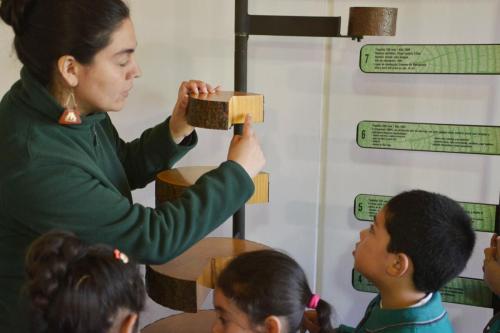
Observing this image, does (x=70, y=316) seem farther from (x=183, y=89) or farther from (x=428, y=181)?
(x=428, y=181)

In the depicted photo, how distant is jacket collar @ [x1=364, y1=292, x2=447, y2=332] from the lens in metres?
0.98

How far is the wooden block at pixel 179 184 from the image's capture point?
1117mm

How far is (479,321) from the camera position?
1.55 meters

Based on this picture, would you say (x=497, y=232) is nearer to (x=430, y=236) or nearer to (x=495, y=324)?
(x=495, y=324)

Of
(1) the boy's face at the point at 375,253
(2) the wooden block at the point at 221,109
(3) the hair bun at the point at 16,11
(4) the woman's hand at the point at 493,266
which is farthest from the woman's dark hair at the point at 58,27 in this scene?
(4) the woman's hand at the point at 493,266

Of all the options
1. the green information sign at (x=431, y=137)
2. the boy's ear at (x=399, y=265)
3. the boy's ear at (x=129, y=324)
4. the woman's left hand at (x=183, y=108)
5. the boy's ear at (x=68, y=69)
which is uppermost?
the boy's ear at (x=68, y=69)

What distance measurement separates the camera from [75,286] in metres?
0.77

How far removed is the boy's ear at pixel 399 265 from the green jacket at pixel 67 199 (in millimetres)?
310

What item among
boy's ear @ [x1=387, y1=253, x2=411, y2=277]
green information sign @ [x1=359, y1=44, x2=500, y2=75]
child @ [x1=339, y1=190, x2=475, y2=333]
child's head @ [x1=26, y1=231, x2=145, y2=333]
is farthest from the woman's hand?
child's head @ [x1=26, y1=231, x2=145, y2=333]

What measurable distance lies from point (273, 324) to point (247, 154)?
0.98ft

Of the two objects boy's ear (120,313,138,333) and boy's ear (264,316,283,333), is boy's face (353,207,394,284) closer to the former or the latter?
boy's ear (264,316,283,333)

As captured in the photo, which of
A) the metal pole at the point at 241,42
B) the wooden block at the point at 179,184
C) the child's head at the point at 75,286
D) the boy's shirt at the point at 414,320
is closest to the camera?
the child's head at the point at 75,286

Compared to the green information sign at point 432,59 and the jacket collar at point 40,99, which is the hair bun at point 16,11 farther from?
the green information sign at point 432,59

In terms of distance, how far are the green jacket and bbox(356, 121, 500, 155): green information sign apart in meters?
0.53
